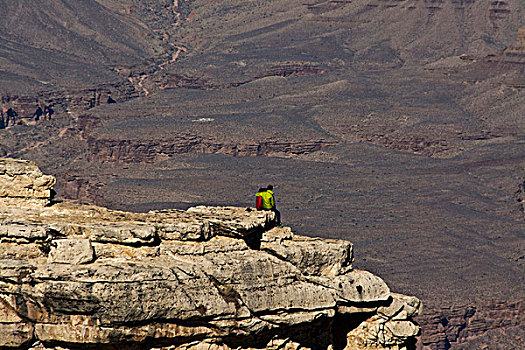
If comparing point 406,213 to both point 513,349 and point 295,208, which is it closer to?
point 295,208

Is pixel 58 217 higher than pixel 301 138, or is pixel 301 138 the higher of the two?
pixel 301 138

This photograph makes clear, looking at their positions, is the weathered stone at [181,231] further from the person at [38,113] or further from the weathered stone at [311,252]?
the person at [38,113]

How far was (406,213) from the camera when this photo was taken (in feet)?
354

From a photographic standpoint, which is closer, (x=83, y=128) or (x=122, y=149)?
(x=122, y=149)

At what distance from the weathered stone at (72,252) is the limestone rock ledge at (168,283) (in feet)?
0.06

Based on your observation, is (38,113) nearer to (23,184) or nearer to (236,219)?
(23,184)

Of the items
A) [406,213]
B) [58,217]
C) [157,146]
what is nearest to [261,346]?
[58,217]

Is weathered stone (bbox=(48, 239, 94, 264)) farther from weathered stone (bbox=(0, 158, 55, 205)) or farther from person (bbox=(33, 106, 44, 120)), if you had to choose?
person (bbox=(33, 106, 44, 120))

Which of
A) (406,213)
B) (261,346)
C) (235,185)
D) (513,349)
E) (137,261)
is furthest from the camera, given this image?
(235,185)

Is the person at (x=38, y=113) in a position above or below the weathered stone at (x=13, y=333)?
above

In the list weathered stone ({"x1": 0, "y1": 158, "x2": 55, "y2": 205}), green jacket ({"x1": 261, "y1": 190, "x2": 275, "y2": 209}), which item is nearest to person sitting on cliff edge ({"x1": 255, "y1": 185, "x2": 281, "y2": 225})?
green jacket ({"x1": 261, "y1": 190, "x2": 275, "y2": 209})

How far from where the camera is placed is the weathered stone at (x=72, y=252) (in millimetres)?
18484

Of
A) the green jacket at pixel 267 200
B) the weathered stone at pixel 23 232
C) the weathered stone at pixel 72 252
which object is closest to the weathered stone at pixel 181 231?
the weathered stone at pixel 72 252

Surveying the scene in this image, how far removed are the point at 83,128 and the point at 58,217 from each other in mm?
138166
